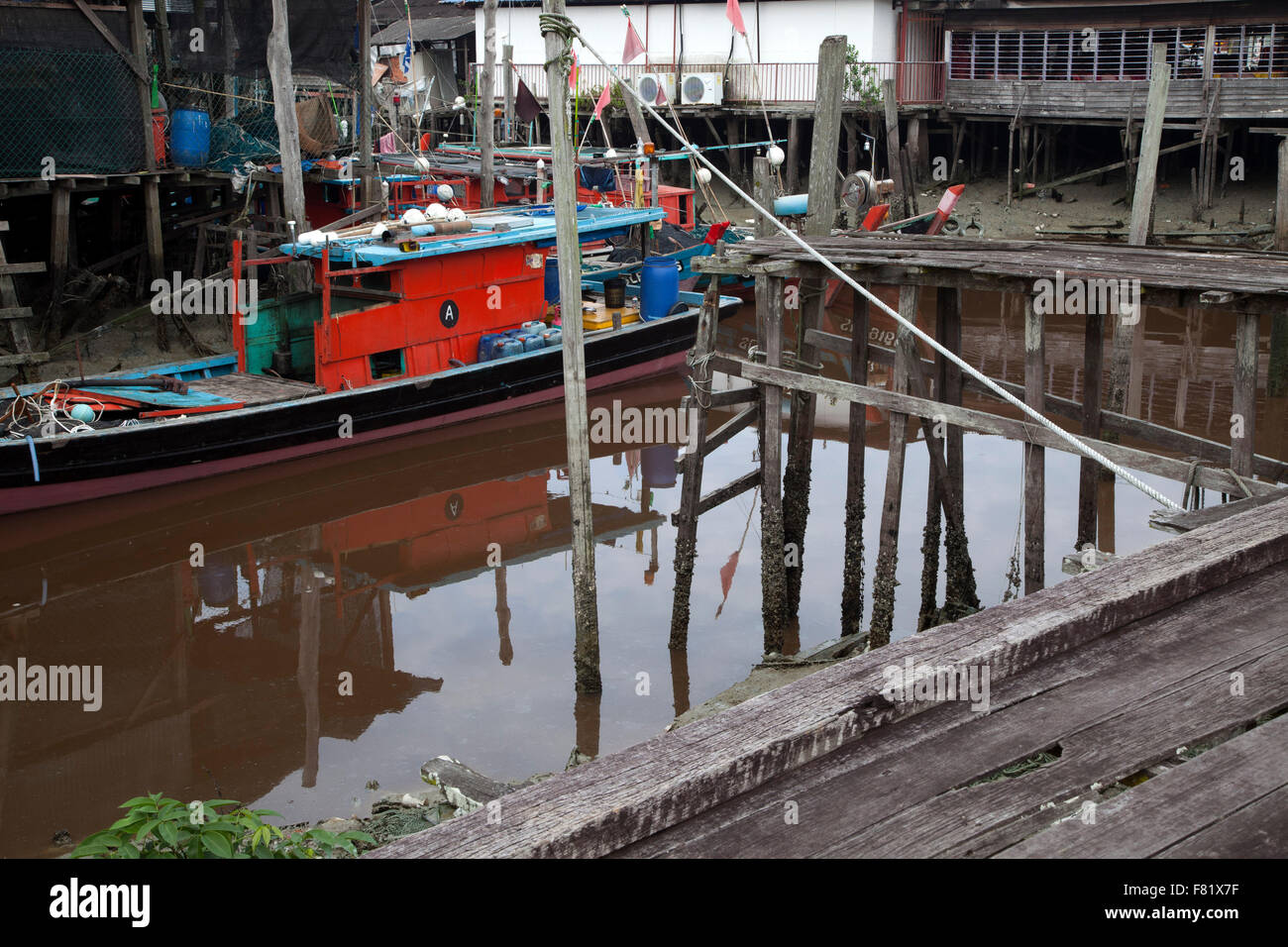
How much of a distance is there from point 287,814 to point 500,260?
30.9 ft

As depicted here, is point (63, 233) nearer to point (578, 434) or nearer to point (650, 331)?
point (650, 331)

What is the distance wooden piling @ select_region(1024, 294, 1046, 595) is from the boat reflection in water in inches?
123

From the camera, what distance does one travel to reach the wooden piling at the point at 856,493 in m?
8.84

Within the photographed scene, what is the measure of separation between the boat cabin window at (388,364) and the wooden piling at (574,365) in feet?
24.3

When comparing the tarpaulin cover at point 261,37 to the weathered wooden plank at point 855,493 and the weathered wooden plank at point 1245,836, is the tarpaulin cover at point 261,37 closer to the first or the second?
the weathered wooden plank at point 855,493

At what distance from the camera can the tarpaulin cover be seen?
18.1m

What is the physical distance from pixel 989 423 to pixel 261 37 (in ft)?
49.6

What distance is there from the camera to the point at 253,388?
1389 centimetres

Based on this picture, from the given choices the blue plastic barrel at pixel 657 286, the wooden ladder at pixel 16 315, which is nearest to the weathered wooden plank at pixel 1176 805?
the wooden ladder at pixel 16 315

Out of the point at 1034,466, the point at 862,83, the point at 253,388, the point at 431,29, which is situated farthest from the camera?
the point at 431,29

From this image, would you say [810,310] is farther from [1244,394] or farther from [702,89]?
[702,89]

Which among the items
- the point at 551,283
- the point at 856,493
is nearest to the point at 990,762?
the point at 856,493

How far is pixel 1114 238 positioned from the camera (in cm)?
2395
